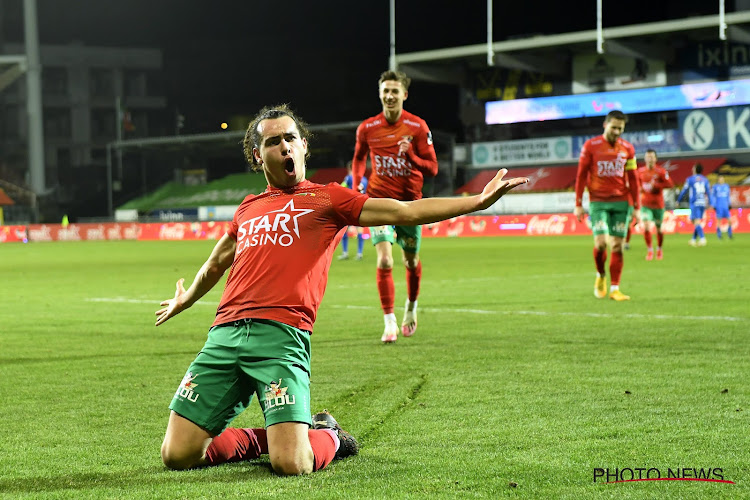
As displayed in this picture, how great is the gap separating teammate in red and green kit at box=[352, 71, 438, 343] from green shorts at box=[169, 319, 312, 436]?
472 cm

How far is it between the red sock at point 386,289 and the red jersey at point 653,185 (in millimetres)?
13155

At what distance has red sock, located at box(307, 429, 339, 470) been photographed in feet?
13.6

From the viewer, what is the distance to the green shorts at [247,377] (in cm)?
417

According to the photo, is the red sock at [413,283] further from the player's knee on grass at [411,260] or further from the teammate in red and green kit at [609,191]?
the teammate in red and green kit at [609,191]

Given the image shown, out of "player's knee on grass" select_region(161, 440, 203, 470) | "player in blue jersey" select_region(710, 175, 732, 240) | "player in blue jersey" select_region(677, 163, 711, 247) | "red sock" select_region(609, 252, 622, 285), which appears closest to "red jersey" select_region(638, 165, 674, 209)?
"player in blue jersey" select_region(677, 163, 711, 247)

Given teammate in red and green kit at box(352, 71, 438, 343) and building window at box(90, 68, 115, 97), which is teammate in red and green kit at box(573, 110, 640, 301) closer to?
teammate in red and green kit at box(352, 71, 438, 343)

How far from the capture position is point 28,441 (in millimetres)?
4777

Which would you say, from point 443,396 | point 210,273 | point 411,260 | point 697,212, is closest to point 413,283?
point 411,260

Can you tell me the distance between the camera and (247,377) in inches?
171

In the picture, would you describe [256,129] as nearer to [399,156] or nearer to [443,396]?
[443,396]

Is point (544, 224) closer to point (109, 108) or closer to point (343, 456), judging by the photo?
point (343, 456)

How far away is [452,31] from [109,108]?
37368mm

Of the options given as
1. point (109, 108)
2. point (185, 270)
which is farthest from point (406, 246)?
point (109, 108)

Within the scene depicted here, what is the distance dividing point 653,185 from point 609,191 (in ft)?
30.7
